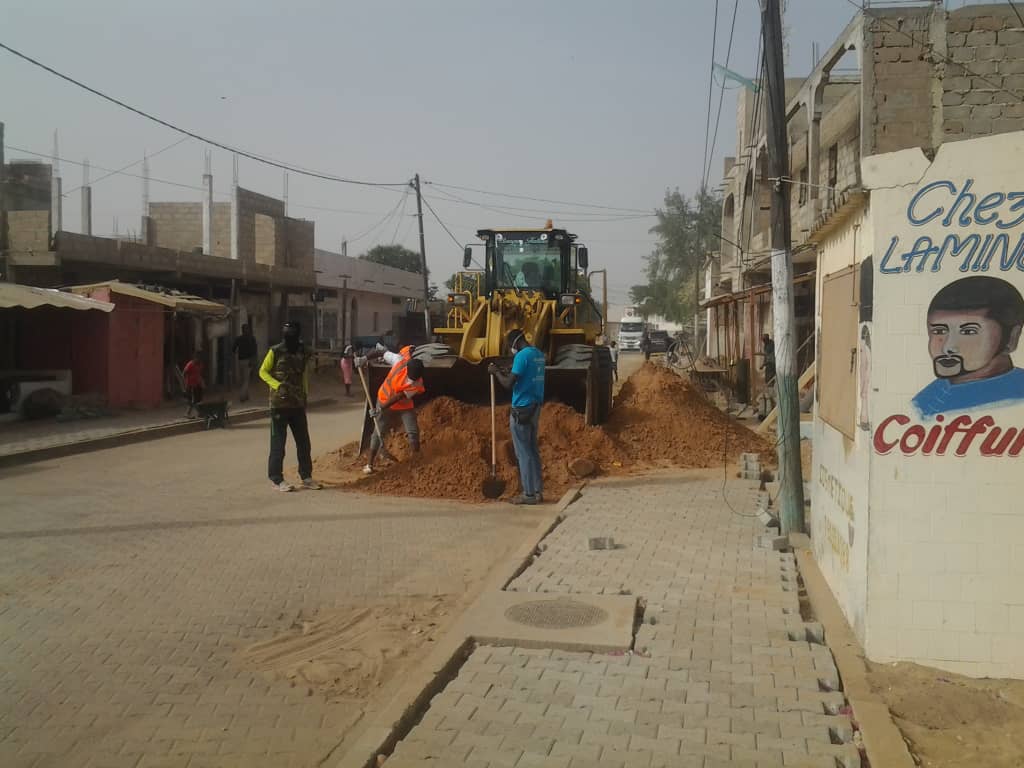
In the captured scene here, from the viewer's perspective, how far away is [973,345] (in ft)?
15.4

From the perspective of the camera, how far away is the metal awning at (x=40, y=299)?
15.3m

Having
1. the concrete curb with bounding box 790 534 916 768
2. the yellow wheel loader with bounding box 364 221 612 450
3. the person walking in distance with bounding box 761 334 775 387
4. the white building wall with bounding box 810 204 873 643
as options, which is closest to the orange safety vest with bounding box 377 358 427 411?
the yellow wheel loader with bounding box 364 221 612 450

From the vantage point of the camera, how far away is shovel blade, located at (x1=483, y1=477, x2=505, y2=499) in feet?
33.9

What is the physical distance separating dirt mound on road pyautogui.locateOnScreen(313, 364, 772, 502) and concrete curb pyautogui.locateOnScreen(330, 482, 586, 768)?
421 cm

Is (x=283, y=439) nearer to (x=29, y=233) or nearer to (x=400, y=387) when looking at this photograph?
(x=400, y=387)

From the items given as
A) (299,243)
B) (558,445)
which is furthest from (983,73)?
(299,243)

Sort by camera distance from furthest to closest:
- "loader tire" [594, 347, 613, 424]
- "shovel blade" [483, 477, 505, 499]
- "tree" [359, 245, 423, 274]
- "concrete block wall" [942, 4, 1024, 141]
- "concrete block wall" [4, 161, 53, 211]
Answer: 1. "tree" [359, 245, 423, 274]
2. "concrete block wall" [4, 161, 53, 211]
3. "concrete block wall" [942, 4, 1024, 141]
4. "loader tire" [594, 347, 613, 424]
5. "shovel blade" [483, 477, 505, 499]

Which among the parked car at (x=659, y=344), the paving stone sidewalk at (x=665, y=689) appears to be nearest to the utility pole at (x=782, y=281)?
the paving stone sidewalk at (x=665, y=689)

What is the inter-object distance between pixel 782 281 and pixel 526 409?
3.22 m

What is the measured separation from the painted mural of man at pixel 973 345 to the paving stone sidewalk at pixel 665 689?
1550mm

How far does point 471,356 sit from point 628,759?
34.6 ft

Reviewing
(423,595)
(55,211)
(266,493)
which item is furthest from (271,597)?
(55,211)

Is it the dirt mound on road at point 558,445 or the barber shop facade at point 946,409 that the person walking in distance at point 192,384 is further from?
the barber shop facade at point 946,409

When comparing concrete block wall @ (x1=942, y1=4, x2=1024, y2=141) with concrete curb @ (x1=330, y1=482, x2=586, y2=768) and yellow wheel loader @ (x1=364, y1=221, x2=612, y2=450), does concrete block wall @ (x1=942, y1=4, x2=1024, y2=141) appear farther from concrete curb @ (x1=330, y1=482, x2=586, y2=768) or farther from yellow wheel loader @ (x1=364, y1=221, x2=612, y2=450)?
concrete curb @ (x1=330, y1=482, x2=586, y2=768)
